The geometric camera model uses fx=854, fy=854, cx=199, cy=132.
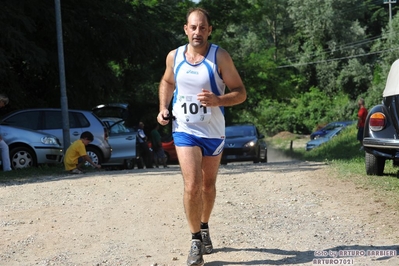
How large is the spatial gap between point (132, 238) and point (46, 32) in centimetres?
1735

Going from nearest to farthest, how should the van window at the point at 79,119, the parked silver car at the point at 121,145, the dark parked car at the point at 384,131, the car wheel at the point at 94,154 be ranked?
A: the dark parked car at the point at 384,131, the car wheel at the point at 94,154, the van window at the point at 79,119, the parked silver car at the point at 121,145

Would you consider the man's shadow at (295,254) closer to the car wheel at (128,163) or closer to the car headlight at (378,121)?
the car headlight at (378,121)

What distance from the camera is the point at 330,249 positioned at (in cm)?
780

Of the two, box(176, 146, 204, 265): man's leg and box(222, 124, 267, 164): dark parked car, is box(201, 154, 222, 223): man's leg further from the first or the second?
box(222, 124, 267, 164): dark parked car

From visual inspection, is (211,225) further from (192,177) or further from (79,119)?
(79,119)

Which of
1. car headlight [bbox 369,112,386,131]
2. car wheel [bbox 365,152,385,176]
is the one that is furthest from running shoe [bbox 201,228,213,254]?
car wheel [bbox 365,152,385,176]

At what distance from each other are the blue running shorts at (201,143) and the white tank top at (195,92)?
36mm

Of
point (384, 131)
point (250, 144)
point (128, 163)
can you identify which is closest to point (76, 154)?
point (128, 163)

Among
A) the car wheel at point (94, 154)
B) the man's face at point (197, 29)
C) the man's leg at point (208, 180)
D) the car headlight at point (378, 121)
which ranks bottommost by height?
the car wheel at point (94, 154)

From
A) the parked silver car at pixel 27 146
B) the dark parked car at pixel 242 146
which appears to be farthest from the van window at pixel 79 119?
the dark parked car at pixel 242 146

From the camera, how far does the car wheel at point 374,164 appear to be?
1331cm

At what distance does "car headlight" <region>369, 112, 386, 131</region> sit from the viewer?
13066mm

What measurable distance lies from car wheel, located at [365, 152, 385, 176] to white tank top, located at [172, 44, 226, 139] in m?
6.53

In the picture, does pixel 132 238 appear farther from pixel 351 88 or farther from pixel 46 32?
pixel 351 88
